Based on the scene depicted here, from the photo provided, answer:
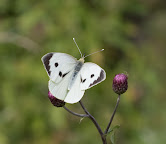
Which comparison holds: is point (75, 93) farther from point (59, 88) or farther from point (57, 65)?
point (57, 65)

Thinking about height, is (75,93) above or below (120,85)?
above

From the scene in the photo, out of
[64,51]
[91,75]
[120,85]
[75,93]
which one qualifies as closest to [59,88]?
[75,93]

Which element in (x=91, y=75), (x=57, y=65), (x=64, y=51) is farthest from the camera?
(x=64, y=51)

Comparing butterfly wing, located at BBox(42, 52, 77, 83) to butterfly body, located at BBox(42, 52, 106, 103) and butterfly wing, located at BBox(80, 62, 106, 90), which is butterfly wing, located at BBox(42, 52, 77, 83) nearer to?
butterfly body, located at BBox(42, 52, 106, 103)

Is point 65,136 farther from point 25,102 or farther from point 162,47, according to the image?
point 162,47

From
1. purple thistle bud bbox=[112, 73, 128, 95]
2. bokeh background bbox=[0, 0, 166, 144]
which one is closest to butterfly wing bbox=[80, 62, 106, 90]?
purple thistle bud bbox=[112, 73, 128, 95]

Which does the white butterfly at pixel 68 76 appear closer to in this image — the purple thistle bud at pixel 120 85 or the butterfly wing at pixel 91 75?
the butterfly wing at pixel 91 75
